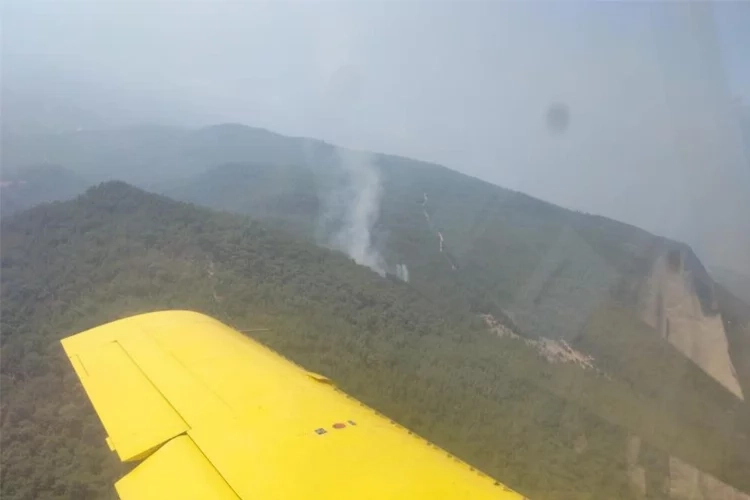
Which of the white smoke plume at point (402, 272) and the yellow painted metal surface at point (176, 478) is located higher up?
the yellow painted metal surface at point (176, 478)

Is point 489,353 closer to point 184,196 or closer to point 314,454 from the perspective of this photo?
point 314,454

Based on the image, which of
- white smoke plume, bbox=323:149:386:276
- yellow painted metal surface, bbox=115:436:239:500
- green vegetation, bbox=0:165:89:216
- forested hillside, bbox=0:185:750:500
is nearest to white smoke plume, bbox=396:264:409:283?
white smoke plume, bbox=323:149:386:276

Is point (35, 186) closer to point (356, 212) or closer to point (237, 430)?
point (356, 212)

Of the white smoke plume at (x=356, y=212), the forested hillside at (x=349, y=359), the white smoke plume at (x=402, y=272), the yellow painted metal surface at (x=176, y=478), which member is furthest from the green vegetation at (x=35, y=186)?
the yellow painted metal surface at (x=176, y=478)

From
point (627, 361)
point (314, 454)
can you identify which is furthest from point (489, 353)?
point (314, 454)

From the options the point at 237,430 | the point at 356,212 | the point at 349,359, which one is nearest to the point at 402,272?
the point at 356,212

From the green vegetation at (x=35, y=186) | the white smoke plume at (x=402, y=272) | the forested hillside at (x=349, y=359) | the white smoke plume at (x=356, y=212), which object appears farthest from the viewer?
the white smoke plume at (x=356, y=212)

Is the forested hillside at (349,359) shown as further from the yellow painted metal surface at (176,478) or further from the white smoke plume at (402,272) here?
the white smoke plume at (402,272)
